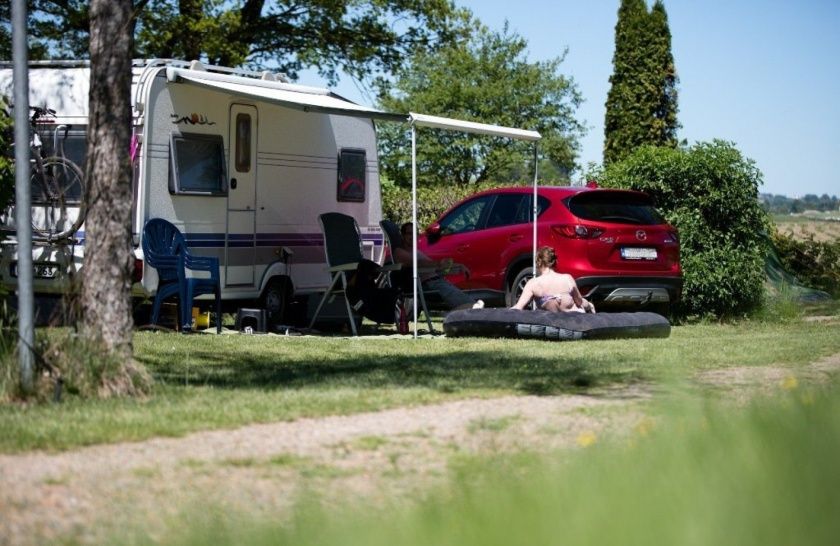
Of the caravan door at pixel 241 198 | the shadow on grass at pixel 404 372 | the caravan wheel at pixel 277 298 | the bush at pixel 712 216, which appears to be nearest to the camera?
the shadow on grass at pixel 404 372

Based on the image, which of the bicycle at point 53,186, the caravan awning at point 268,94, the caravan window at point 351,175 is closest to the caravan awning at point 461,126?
the caravan awning at point 268,94

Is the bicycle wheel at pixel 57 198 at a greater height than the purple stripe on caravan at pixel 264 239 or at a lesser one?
greater

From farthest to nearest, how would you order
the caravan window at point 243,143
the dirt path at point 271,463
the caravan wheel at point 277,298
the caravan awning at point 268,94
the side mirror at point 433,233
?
the side mirror at point 433,233 → the caravan wheel at point 277,298 → the caravan window at point 243,143 → the caravan awning at point 268,94 → the dirt path at point 271,463

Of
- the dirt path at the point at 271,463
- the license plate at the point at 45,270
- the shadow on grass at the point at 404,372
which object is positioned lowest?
the shadow on grass at the point at 404,372

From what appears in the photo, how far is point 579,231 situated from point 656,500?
1154 cm

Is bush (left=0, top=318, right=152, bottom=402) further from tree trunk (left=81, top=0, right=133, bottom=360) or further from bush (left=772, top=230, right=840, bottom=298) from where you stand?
bush (left=772, top=230, right=840, bottom=298)

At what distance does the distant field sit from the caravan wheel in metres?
10.7

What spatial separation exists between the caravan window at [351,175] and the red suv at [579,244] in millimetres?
1405

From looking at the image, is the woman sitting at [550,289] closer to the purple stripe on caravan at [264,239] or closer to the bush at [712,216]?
the purple stripe on caravan at [264,239]

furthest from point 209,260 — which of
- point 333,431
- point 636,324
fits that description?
point 333,431

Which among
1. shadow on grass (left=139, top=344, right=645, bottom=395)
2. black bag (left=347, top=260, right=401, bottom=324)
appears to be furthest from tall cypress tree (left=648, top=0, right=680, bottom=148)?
shadow on grass (left=139, top=344, right=645, bottom=395)

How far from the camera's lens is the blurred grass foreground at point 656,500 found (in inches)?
132

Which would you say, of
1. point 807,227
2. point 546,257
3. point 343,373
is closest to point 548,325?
point 546,257

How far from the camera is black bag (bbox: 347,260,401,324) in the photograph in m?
14.7
